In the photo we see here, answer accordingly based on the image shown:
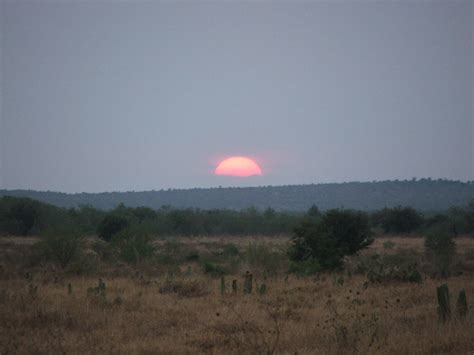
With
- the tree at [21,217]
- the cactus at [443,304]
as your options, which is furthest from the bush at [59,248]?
the tree at [21,217]

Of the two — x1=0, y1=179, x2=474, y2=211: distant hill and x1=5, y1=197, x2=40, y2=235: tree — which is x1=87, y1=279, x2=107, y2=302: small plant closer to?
x1=5, y1=197, x2=40, y2=235: tree

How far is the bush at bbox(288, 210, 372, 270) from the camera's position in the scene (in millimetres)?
23156

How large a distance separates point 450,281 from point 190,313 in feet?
34.9

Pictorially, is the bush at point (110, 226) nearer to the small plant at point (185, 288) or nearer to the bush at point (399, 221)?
the small plant at point (185, 288)

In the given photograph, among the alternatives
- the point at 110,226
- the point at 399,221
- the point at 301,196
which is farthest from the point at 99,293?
the point at 301,196

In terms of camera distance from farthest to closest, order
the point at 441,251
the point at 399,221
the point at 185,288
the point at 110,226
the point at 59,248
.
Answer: the point at 399,221 < the point at 110,226 < the point at 441,251 < the point at 59,248 < the point at 185,288

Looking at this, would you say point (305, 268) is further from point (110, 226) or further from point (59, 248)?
point (110, 226)

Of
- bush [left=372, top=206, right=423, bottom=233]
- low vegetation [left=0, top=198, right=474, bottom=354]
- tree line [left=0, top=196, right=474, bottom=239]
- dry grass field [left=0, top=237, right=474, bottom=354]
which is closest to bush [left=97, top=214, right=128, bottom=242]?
tree line [left=0, top=196, right=474, bottom=239]

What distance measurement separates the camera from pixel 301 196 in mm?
168125

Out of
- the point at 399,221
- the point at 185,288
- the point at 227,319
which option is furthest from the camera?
the point at 399,221

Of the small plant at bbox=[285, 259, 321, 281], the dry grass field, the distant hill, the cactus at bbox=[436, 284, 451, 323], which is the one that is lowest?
the small plant at bbox=[285, 259, 321, 281]

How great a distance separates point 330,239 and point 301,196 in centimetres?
14541

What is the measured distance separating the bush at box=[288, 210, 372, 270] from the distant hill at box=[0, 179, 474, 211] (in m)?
125

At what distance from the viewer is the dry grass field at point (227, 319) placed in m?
8.65
